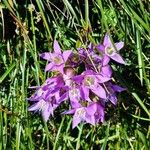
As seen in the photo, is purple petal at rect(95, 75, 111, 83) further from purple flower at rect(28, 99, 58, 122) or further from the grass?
the grass

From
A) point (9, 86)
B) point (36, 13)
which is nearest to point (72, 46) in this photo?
point (36, 13)

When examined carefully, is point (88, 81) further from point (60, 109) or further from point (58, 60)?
point (60, 109)

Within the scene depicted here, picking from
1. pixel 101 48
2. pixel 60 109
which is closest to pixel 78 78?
pixel 101 48

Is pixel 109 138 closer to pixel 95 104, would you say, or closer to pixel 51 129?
pixel 51 129

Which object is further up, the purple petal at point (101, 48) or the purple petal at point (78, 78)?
the purple petal at point (101, 48)

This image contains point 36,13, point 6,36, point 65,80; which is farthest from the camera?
point 6,36

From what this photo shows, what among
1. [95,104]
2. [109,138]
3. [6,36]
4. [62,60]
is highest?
[6,36]

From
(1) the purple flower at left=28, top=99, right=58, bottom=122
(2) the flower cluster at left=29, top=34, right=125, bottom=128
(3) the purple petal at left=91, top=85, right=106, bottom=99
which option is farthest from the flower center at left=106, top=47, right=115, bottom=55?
(1) the purple flower at left=28, top=99, right=58, bottom=122

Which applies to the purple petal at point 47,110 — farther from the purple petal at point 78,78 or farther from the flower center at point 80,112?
the purple petal at point 78,78

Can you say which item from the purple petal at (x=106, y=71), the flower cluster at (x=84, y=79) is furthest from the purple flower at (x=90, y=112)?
the purple petal at (x=106, y=71)
